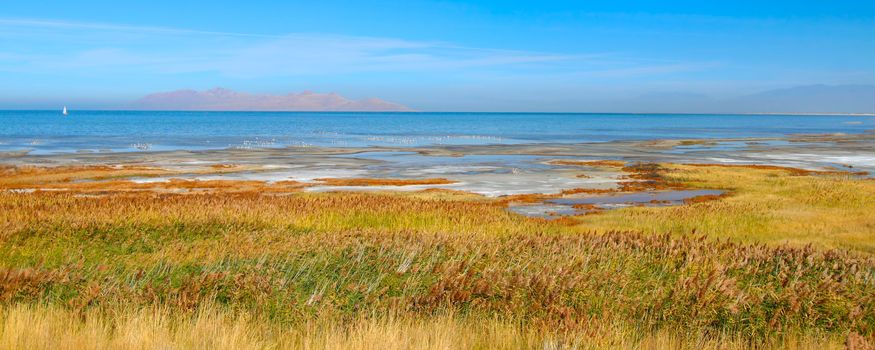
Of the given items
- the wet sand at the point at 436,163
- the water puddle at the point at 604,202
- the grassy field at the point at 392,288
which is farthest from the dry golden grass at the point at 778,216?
the wet sand at the point at 436,163

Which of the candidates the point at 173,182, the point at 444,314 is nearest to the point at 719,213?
the point at 444,314

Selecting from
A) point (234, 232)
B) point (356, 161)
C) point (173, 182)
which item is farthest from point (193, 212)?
point (356, 161)

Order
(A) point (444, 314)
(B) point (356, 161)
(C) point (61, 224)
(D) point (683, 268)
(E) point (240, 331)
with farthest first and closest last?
(B) point (356, 161), (C) point (61, 224), (D) point (683, 268), (A) point (444, 314), (E) point (240, 331)

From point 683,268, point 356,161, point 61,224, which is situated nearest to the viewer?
point 683,268

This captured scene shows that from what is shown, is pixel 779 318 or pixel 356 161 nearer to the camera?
pixel 779 318

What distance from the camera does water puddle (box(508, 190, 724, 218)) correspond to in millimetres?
27328

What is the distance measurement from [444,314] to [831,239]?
48.5 feet

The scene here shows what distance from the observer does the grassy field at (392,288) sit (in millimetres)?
8305

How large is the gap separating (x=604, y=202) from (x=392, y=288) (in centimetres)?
2097

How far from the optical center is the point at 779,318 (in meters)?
9.68

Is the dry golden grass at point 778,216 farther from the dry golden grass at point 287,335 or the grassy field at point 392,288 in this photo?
the dry golden grass at point 287,335

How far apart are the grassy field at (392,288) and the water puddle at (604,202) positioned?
10031 mm

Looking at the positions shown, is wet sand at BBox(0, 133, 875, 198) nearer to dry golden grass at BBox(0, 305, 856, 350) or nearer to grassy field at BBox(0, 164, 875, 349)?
grassy field at BBox(0, 164, 875, 349)

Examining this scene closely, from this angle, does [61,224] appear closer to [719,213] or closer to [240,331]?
[240,331]
